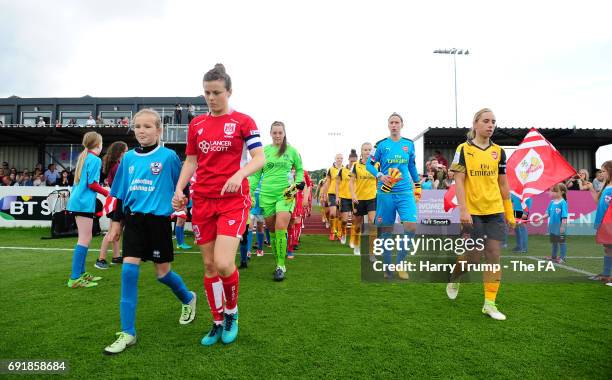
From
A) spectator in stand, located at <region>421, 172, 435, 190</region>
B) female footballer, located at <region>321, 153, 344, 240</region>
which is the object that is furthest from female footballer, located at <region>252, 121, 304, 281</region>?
spectator in stand, located at <region>421, 172, 435, 190</region>

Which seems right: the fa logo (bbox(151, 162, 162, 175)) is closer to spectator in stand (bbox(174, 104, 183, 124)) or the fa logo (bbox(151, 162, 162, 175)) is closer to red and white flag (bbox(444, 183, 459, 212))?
red and white flag (bbox(444, 183, 459, 212))

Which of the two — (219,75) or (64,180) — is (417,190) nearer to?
(219,75)

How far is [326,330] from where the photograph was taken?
3361mm

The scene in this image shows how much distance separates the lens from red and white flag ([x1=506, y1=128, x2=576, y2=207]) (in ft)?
30.4

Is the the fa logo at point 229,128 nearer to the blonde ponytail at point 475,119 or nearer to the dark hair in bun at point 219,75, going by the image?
the dark hair in bun at point 219,75

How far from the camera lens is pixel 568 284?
5.53m

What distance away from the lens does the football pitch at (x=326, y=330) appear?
8.58 feet

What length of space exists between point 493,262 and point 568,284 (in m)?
2.49

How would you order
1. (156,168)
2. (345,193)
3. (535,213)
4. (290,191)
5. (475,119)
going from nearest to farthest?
(156,168), (475,119), (290,191), (345,193), (535,213)

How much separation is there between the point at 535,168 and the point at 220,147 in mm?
9648

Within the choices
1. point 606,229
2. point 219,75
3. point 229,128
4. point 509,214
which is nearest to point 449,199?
point 606,229

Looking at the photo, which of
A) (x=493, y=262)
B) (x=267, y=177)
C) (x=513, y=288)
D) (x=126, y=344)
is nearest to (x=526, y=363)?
(x=493, y=262)

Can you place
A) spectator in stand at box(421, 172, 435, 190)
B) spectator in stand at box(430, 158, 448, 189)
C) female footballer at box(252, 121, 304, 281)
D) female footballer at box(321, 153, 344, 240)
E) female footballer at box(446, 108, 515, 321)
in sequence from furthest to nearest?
spectator in stand at box(430, 158, 448, 189) → spectator in stand at box(421, 172, 435, 190) → female footballer at box(321, 153, 344, 240) → female footballer at box(252, 121, 304, 281) → female footballer at box(446, 108, 515, 321)

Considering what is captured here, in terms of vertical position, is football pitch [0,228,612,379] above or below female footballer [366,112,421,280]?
below
